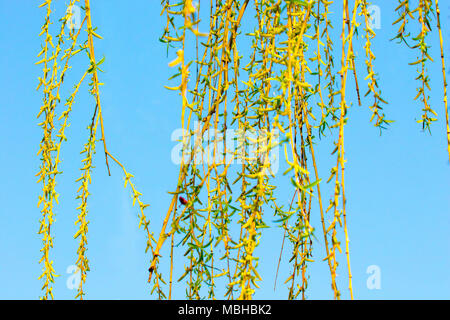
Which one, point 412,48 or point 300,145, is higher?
point 412,48

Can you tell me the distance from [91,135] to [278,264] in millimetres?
494

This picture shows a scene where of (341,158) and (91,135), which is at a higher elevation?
(91,135)

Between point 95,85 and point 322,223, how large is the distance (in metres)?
0.54

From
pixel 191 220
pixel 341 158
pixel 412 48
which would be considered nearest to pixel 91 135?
pixel 191 220

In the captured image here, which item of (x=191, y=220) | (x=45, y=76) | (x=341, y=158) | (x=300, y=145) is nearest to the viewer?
(x=341, y=158)

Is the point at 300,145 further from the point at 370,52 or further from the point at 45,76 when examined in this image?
the point at 45,76

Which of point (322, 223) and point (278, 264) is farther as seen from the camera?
point (278, 264)

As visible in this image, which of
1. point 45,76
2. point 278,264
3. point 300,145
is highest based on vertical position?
point 45,76

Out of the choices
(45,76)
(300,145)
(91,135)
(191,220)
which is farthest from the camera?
(45,76)

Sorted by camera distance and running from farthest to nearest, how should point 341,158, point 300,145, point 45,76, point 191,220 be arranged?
point 45,76 → point 300,145 → point 191,220 → point 341,158

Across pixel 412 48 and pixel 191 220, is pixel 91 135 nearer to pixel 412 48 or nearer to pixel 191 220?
pixel 191 220

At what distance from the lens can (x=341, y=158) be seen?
783mm
